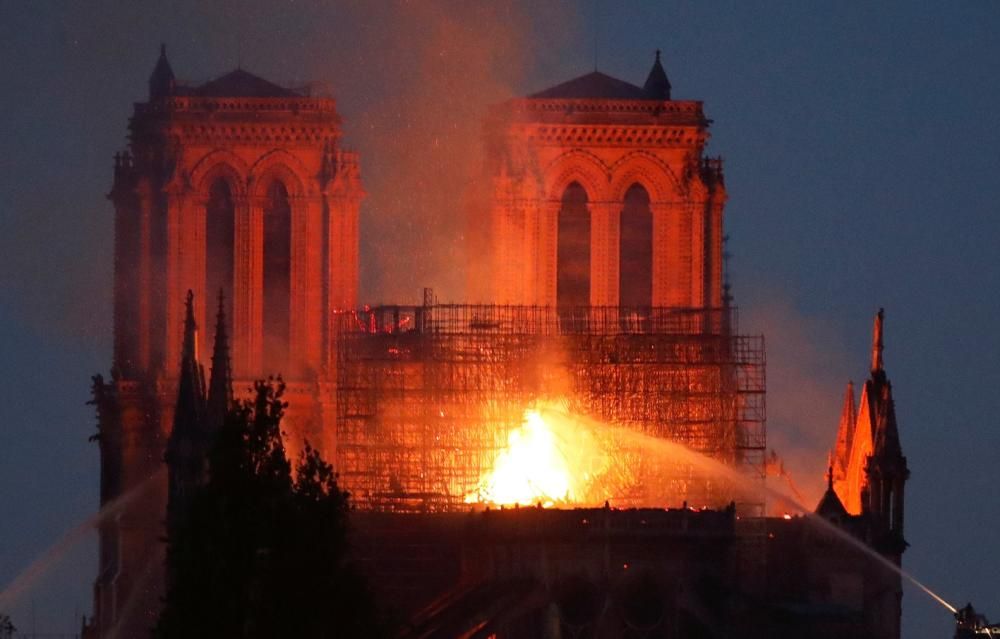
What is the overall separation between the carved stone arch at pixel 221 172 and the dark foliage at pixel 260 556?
3885 cm

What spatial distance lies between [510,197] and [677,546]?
1678 cm

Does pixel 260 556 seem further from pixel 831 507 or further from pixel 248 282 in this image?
pixel 248 282

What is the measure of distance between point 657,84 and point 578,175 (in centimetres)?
416

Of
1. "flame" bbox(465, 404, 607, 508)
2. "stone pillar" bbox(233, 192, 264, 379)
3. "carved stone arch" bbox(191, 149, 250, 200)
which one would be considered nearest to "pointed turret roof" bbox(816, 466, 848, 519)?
"flame" bbox(465, 404, 607, 508)

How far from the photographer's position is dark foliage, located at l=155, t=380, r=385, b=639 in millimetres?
80812

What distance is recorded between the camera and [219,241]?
123m

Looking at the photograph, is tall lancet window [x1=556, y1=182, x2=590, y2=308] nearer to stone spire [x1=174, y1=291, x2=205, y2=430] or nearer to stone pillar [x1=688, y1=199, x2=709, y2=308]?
stone pillar [x1=688, y1=199, x2=709, y2=308]

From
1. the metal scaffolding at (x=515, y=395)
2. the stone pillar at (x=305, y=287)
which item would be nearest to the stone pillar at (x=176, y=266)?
the stone pillar at (x=305, y=287)

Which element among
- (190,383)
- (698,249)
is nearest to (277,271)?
(698,249)

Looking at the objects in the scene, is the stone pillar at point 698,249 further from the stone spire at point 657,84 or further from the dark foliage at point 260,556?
the dark foliage at point 260,556

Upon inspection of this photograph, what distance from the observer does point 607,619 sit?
10556 cm

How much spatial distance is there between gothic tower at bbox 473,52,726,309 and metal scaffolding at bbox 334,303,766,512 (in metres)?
2.47

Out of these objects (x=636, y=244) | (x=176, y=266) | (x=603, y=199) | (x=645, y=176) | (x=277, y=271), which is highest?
(x=645, y=176)

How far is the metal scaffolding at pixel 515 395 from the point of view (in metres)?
117
